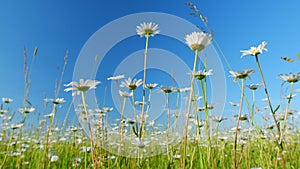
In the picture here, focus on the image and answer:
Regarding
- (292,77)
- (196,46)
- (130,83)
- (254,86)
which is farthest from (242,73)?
(254,86)

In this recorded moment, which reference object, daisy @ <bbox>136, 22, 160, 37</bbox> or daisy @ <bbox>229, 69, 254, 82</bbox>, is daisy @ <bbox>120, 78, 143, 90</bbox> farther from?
daisy @ <bbox>229, 69, 254, 82</bbox>

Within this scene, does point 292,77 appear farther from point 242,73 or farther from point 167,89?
point 167,89

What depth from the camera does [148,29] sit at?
6.31ft

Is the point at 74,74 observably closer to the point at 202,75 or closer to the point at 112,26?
the point at 112,26

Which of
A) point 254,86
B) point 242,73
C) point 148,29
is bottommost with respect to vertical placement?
point 242,73

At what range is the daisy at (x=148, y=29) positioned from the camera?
75.6 inches

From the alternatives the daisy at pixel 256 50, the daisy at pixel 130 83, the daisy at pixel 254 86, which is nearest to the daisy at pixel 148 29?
the daisy at pixel 130 83

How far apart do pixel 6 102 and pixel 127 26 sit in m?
2.73

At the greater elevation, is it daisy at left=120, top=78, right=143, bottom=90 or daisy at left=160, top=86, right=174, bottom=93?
daisy at left=160, top=86, right=174, bottom=93

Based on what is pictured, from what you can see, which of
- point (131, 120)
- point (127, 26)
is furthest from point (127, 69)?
point (127, 26)

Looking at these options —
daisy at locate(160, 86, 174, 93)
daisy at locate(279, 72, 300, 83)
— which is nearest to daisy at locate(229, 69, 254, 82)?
daisy at locate(279, 72, 300, 83)

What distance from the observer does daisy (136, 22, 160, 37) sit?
6.30 feet

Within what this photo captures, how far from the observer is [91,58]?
119 inches

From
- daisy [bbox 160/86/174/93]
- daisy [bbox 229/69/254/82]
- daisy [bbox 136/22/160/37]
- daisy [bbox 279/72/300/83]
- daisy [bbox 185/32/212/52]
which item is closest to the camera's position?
daisy [bbox 185/32/212/52]
